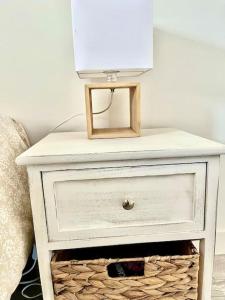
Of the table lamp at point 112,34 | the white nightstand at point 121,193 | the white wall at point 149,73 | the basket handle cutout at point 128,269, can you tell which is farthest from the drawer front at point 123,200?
the white wall at point 149,73

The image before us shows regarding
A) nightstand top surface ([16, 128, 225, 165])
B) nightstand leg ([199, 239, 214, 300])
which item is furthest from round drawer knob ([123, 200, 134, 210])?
nightstand leg ([199, 239, 214, 300])

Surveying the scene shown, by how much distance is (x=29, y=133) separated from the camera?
1.06 metres

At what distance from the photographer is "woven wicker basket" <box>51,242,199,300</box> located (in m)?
0.71

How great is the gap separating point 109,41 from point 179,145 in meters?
Result: 0.35

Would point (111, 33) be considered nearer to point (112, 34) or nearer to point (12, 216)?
point (112, 34)

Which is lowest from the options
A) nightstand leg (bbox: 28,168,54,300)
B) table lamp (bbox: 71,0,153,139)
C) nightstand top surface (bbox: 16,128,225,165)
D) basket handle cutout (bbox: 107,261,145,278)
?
basket handle cutout (bbox: 107,261,145,278)

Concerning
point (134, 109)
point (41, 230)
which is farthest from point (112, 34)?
point (41, 230)

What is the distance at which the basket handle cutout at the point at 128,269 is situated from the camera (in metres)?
0.77

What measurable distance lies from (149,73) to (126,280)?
76cm

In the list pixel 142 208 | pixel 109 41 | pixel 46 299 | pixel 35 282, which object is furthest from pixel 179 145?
pixel 35 282

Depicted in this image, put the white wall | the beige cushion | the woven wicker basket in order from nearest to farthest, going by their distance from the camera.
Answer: the beige cushion, the woven wicker basket, the white wall

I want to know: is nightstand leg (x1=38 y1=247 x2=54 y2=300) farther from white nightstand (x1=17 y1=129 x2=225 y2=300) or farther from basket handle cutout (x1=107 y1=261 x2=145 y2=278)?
basket handle cutout (x1=107 y1=261 x2=145 y2=278)

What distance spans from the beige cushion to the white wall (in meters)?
0.20

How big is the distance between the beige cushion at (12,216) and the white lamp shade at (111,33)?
34 centimetres
